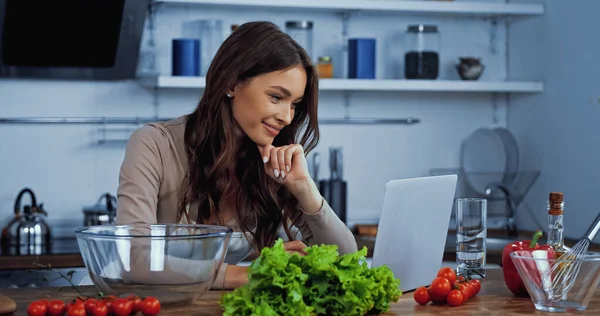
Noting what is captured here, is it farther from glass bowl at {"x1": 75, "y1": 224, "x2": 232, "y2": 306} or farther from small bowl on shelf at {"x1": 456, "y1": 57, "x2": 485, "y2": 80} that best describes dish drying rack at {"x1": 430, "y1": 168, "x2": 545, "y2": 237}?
glass bowl at {"x1": 75, "y1": 224, "x2": 232, "y2": 306}

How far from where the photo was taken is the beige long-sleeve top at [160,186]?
6.68ft

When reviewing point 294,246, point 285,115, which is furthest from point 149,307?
point 285,115

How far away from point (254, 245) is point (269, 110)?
0.36 meters

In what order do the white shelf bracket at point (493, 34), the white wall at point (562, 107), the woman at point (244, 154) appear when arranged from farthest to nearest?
the white shelf bracket at point (493, 34) → the white wall at point (562, 107) → the woman at point (244, 154)

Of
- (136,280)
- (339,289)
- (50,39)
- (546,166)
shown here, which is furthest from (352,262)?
(546,166)

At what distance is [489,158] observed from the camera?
4.00 m

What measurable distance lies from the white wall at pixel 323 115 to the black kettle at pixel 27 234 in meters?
0.26

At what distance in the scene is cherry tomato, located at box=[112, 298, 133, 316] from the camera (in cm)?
139

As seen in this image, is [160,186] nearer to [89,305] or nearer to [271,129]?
[271,129]

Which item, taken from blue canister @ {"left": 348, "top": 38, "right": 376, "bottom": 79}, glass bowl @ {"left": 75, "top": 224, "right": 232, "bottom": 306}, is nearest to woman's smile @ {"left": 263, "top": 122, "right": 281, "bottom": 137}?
glass bowl @ {"left": 75, "top": 224, "right": 232, "bottom": 306}

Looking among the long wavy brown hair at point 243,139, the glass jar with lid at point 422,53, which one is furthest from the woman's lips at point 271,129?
the glass jar with lid at point 422,53

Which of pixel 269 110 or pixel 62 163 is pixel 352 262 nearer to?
pixel 269 110

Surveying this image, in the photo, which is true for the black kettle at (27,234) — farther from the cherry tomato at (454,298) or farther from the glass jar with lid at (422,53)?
the cherry tomato at (454,298)

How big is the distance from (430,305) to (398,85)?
7.16 feet
